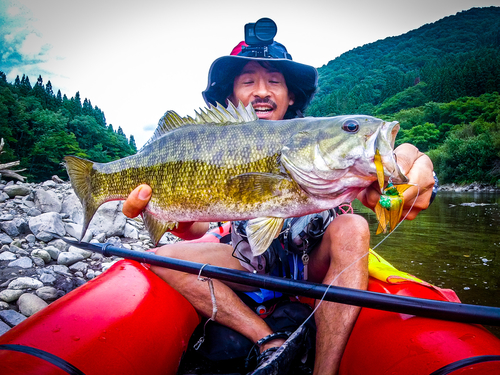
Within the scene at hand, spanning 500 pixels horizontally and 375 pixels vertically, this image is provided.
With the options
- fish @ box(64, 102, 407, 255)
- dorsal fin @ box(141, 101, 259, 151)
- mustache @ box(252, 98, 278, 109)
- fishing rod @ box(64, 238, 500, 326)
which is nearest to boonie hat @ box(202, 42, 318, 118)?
mustache @ box(252, 98, 278, 109)

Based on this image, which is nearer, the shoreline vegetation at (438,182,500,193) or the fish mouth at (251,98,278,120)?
the fish mouth at (251,98,278,120)

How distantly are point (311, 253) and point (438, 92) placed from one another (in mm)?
66415

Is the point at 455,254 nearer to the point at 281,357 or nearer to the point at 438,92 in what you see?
the point at 281,357

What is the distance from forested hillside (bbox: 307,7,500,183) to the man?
1.42 m

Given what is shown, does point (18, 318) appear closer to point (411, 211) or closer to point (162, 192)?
point (162, 192)

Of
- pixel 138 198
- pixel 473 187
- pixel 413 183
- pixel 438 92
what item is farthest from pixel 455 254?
pixel 438 92

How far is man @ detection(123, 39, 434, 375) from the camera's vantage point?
6.10ft

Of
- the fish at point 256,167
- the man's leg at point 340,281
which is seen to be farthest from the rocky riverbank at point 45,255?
the man's leg at point 340,281

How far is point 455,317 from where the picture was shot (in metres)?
1.38

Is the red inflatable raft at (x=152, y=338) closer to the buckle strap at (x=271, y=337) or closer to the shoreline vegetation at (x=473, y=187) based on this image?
the buckle strap at (x=271, y=337)

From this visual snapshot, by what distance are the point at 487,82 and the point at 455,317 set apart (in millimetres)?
69424

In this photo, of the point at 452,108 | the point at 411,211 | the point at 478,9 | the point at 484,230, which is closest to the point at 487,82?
the point at 452,108

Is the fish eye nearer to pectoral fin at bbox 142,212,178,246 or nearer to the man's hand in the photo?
the man's hand

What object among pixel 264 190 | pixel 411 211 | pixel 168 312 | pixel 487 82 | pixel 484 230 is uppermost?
pixel 487 82
